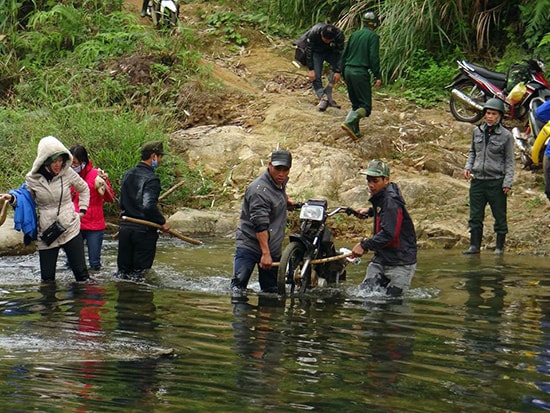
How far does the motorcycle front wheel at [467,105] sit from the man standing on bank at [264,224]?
8.74 meters

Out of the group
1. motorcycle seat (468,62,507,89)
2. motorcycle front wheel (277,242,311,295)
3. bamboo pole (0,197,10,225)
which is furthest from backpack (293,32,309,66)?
bamboo pole (0,197,10,225)

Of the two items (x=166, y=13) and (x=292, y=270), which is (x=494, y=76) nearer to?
(x=166, y=13)

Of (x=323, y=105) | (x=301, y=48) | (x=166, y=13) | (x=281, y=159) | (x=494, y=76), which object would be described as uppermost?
(x=166, y=13)

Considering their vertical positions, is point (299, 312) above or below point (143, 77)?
below

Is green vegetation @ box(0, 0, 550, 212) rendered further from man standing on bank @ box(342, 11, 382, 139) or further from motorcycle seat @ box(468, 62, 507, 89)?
man standing on bank @ box(342, 11, 382, 139)

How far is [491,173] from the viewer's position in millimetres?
14430

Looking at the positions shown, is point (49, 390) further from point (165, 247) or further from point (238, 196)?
point (238, 196)

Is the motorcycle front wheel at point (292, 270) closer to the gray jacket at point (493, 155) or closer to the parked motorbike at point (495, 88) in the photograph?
the gray jacket at point (493, 155)

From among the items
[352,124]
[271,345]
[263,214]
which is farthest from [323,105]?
[271,345]

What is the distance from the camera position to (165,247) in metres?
15.5

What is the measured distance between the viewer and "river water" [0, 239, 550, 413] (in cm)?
709

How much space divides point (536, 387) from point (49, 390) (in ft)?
10.3

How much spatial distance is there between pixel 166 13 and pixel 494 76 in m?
6.67

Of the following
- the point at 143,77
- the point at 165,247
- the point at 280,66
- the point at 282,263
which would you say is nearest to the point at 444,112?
the point at 280,66
